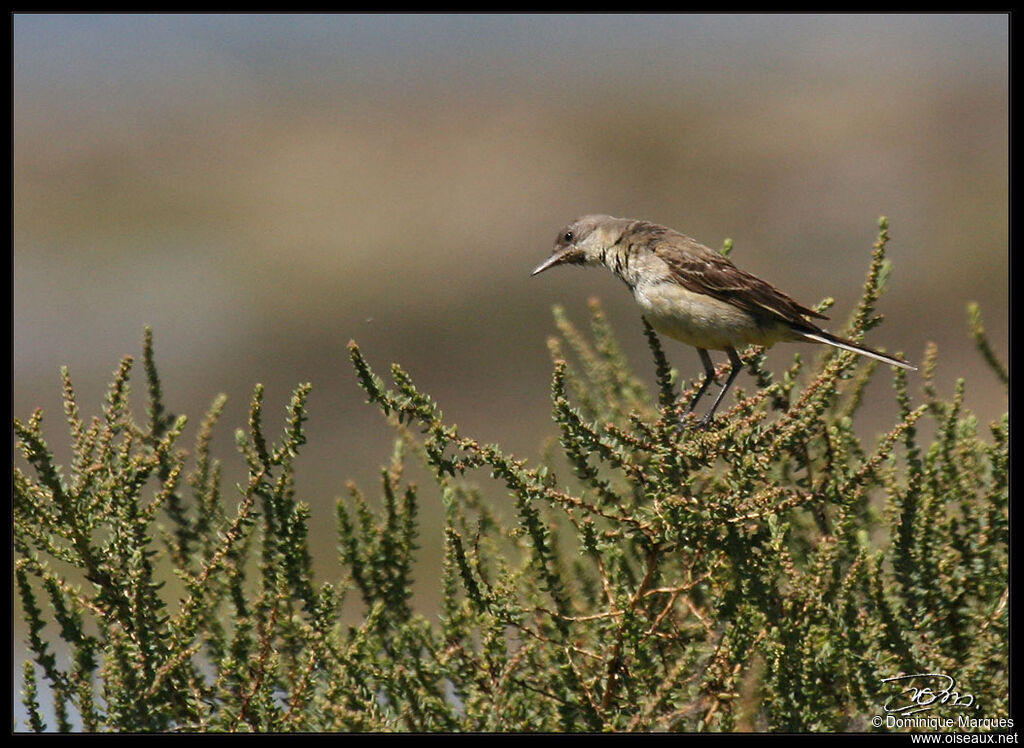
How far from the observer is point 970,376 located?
13375 mm

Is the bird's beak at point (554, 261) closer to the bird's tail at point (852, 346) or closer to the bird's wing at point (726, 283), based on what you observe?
the bird's wing at point (726, 283)

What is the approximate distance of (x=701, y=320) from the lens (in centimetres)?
523

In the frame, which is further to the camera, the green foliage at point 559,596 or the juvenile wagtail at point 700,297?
the juvenile wagtail at point 700,297

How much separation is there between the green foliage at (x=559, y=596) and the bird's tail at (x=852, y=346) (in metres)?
0.25

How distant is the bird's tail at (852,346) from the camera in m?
4.15

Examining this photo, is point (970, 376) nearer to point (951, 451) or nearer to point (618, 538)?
point (951, 451)

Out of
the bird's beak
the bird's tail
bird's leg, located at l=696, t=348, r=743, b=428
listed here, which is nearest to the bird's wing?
the bird's tail

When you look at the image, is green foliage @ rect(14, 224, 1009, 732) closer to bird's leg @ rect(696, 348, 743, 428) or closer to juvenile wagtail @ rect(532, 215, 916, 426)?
bird's leg @ rect(696, 348, 743, 428)

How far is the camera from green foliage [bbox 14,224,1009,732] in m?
3.29

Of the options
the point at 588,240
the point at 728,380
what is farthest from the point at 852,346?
the point at 588,240
